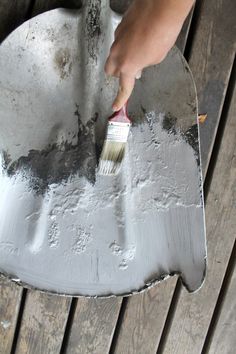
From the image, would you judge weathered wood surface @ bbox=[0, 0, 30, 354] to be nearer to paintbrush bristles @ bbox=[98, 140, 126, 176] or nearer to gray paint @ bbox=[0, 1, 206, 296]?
gray paint @ bbox=[0, 1, 206, 296]

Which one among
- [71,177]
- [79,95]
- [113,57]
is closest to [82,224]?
[71,177]

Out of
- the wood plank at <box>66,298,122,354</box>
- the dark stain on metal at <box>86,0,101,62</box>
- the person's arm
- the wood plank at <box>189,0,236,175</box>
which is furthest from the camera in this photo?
the wood plank at <box>66,298,122,354</box>

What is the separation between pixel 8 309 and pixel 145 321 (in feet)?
0.83

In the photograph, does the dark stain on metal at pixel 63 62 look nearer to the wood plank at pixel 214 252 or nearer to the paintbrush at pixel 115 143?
the paintbrush at pixel 115 143

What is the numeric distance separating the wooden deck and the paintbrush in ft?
0.61

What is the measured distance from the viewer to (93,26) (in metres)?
0.91

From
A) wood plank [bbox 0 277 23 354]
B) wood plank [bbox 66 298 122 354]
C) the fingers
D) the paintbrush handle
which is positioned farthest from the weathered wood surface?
the fingers

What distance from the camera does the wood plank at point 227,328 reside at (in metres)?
1.19

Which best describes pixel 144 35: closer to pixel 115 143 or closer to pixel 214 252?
pixel 115 143

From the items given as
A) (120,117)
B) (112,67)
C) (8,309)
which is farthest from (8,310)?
(112,67)

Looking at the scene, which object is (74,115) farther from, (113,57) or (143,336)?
(143,336)

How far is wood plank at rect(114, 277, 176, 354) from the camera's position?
1146mm

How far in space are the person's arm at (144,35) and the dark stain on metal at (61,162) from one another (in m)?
0.22

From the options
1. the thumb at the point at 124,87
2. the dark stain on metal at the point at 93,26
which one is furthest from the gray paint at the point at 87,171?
the thumb at the point at 124,87
